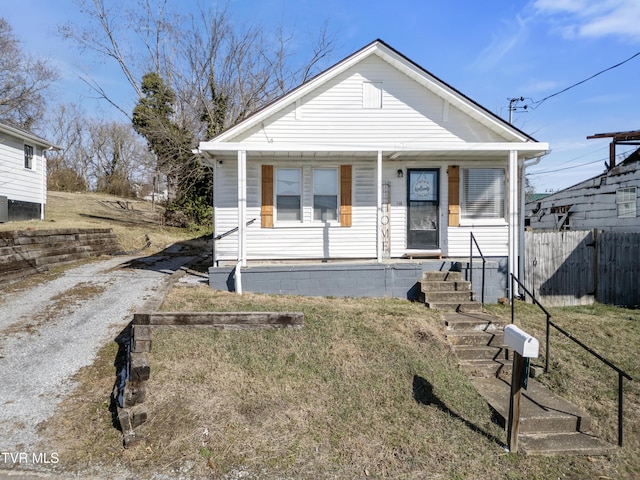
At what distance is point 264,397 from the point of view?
4.44 meters

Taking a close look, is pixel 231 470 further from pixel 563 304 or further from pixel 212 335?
pixel 563 304

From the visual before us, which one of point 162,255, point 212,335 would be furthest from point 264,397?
point 162,255

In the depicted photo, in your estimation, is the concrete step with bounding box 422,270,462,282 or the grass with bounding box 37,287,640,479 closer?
the grass with bounding box 37,287,640,479

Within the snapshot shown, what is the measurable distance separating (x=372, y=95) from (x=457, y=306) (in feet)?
16.2

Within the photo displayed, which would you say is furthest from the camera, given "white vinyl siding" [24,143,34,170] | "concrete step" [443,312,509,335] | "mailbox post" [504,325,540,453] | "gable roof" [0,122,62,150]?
"white vinyl siding" [24,143,34,170]

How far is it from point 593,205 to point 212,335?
1487cm

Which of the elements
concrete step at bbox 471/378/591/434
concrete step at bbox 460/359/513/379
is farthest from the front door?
concrete step at bbox 471/378/591/434

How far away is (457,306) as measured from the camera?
25.1 feet

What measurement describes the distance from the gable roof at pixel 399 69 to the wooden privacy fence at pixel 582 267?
277 cm

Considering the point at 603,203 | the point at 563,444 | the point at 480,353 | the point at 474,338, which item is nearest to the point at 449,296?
the point at 474,338

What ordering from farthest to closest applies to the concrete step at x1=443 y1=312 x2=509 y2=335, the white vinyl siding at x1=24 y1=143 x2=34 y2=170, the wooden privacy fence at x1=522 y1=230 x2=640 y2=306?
the white vinyl siding at x1=24 y1=143 x2=34 y2=170 → the wooden privacy fence at x1=522 y1=230 x2=640 y2=306 → the concrete step at x1=443 y1=312 x2=509 y2=335

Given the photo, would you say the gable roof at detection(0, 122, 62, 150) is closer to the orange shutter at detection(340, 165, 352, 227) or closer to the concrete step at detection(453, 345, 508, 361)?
the orange shutter at detection(340, 165, 352, 227)

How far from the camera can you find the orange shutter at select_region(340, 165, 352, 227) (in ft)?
30.7

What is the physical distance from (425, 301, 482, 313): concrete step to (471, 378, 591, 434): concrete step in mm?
2427
